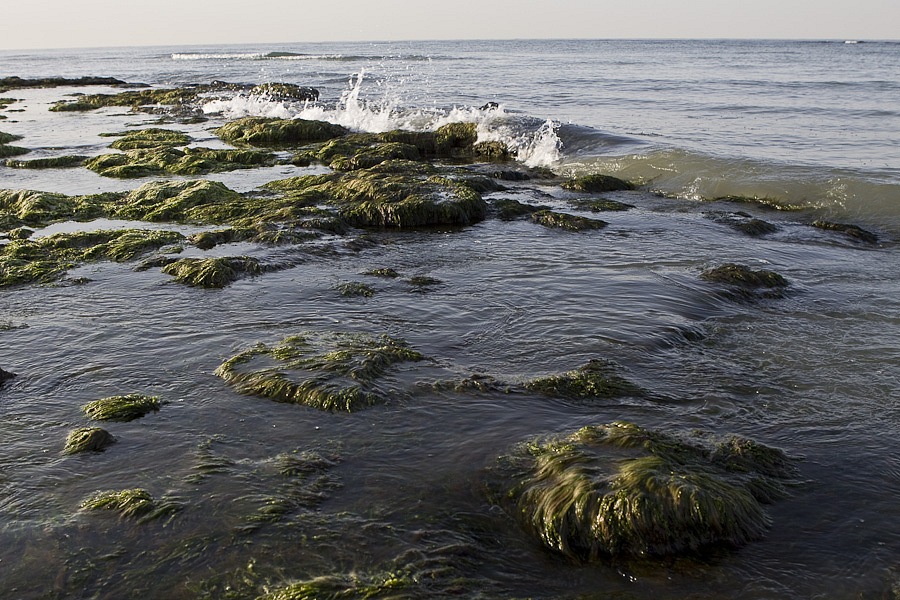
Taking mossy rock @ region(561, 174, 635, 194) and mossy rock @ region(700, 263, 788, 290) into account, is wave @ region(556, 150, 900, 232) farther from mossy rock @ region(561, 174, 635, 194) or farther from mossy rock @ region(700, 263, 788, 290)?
mossy rock @ region(700, 263, 788, 290)

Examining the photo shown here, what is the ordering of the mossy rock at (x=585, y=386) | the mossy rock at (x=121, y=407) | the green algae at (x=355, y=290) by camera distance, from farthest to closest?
1. the green algae at (x=355, y=290)
2. the mossy rock at (x=585, y=386)
3. the mossy rock at (x=121, y=407)

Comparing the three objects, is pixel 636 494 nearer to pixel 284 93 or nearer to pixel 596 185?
pixel 596 185

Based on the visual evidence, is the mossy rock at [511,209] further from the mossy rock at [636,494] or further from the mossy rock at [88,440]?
the mossy rock at [88,440]

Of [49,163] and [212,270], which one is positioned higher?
[49,163]

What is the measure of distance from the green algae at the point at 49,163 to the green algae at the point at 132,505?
52.4 ft

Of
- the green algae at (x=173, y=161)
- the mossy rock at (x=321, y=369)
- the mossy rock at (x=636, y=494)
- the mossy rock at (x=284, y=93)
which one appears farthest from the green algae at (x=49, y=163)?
the mossy rock at (x=636, y=494)

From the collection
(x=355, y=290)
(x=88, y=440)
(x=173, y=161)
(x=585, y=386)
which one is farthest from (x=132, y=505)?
(x=173, y=161)

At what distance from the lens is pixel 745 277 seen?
8.98m

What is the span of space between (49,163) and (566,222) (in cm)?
1388

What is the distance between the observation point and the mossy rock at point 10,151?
20000 mm

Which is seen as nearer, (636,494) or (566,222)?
(636,494)

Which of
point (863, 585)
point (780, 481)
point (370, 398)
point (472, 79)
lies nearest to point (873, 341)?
point (780, 481)

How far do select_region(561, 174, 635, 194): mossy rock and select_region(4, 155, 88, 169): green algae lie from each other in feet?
40.3

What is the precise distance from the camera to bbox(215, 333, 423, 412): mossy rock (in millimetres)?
6012
